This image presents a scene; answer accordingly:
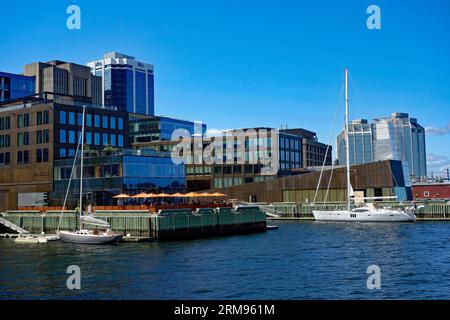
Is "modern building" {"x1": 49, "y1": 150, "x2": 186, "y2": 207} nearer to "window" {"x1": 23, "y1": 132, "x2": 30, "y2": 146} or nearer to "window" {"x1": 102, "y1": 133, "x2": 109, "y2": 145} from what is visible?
"window" {"x1": 23, "y1": 132, "x2": 30, "y2": 146}

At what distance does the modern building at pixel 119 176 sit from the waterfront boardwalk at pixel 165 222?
1195 cm

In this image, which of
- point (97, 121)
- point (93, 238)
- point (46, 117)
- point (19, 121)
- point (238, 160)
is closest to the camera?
point (93, 238)

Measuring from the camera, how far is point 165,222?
7425 cm

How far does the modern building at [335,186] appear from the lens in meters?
123

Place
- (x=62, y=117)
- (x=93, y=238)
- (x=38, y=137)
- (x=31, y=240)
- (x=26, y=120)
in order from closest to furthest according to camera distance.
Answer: (x=93, y=238), (x=31, y=240), (x=62, y=117), (x=38, y=137), (x=26, y=120)

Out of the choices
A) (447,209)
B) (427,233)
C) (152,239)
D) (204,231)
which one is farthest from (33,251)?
(447,209)

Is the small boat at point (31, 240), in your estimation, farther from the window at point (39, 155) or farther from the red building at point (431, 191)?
the red building at point (431, 191)

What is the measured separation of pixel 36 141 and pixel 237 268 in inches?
2964

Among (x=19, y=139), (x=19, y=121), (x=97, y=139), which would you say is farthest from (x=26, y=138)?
(x=97, y=139)

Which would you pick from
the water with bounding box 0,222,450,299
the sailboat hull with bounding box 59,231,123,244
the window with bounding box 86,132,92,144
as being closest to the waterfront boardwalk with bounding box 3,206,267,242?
the sailboat hull with bounding box 59,231,123,244

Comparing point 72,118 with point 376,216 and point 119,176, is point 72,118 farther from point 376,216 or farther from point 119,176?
point 376,216

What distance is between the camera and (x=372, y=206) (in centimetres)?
10656

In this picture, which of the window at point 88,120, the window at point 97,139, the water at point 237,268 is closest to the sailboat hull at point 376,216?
the water at point 237,268
